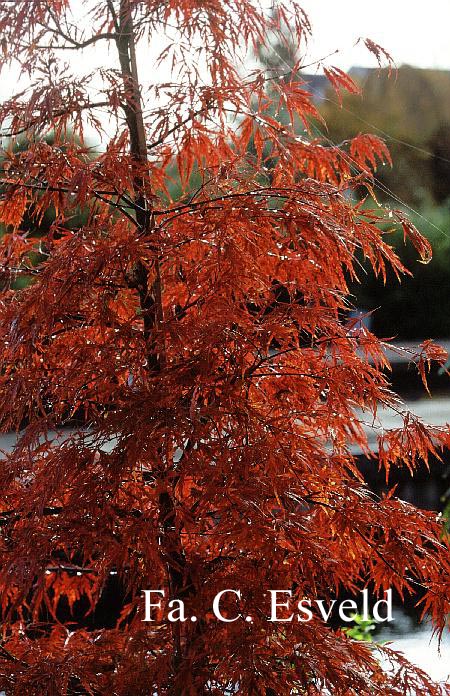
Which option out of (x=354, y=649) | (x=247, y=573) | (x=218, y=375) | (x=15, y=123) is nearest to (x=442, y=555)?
(x=354, y=649)

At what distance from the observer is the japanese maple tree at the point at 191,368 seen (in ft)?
4.24

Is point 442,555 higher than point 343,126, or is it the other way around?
point 343,126

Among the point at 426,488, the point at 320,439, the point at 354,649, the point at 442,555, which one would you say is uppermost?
the point at 320,439

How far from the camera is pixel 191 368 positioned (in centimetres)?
133

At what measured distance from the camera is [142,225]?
1455 mm

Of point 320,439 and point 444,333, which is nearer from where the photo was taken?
point 320,439

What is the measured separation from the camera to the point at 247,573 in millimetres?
1380

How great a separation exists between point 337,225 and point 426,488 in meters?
1.94

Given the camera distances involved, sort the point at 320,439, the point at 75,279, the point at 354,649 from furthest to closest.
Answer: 1. the point at 320,439
2. the point at 354,649
3. the point at 75,279

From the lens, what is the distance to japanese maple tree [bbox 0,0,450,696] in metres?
1.29

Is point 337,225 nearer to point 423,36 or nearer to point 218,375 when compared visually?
point 218,375

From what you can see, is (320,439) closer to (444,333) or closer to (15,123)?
(15,123)

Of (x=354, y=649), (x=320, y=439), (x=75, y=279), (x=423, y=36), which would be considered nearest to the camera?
(x=75, y=279)

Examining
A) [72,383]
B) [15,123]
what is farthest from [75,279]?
[15,123]
